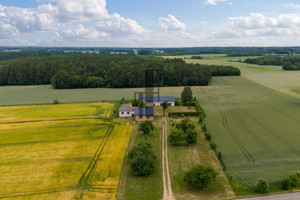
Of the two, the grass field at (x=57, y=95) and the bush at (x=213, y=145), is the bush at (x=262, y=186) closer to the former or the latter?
the bush at (x=213, y=145)

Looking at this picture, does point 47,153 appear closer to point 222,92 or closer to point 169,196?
point 169,196

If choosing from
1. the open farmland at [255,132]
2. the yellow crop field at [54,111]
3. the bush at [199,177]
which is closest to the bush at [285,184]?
the open farmland at [255,132]

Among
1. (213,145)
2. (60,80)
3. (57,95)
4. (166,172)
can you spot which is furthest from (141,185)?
(60,80)

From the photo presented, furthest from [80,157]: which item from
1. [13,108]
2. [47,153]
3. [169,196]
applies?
[13,108]

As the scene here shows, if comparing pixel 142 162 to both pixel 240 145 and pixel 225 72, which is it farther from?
pixel 225 72

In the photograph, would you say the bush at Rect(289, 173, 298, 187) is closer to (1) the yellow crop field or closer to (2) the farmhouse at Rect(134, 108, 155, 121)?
(2) the farmhouse at Rect(134, 108, 155, 121)

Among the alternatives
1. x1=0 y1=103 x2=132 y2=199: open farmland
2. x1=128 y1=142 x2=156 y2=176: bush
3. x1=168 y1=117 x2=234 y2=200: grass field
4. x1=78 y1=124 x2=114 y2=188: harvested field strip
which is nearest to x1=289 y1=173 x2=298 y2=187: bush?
x1=168 y1=117 x2=234 y2=200: grass field
